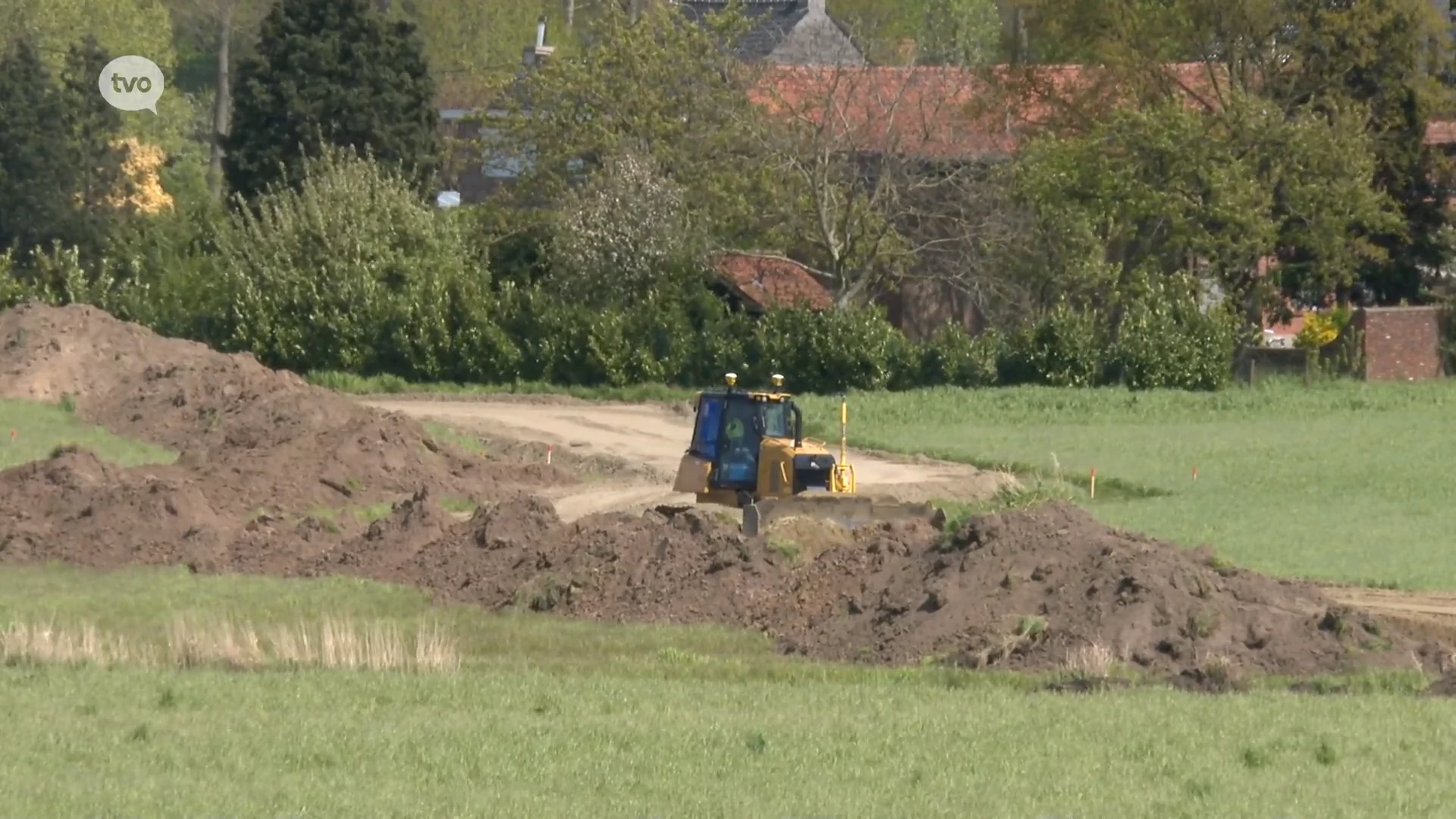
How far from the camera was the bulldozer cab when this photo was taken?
27.2m

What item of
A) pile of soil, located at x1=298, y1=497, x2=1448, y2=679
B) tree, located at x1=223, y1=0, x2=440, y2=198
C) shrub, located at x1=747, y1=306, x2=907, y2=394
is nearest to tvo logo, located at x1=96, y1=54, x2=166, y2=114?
tree, located at x1=223, y1=0, x2=440, y2=198

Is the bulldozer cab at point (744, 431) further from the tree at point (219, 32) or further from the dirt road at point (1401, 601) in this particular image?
the tree at point (219, 32)

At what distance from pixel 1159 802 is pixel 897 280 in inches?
1706

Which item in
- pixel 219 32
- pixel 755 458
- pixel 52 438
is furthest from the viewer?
pixel 219 32

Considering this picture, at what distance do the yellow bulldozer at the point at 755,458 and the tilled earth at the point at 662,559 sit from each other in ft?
7.99

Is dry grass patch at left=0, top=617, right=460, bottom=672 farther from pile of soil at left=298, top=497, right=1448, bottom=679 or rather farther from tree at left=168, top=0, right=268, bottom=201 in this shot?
tree at left=168, top=0, right=268, bottom=201

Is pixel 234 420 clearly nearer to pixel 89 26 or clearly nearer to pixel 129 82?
pixel 129 82

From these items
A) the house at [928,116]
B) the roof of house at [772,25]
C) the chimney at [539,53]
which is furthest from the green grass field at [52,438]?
the roof of house at [772,25]

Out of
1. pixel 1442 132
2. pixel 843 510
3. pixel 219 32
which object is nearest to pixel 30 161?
pixel 219 32

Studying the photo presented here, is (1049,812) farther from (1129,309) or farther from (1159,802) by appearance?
(1129,309)

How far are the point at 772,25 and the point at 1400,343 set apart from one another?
35192mm

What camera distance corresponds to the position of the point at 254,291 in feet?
172

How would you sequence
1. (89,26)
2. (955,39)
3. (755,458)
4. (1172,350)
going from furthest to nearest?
Result: 1. (89,26)
2. (955,39)
3. (1172,350)
4. (755,458)

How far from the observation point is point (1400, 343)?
163 feet
